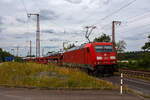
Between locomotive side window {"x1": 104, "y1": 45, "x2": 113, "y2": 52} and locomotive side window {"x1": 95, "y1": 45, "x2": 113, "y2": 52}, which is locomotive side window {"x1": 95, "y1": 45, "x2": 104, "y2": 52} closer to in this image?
locomotive side window {"x1": 95, "y1": 45, "x2": 113, "y2": 52}

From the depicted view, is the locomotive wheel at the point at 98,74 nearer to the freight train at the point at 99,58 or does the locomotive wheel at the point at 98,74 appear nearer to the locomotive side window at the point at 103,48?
the freight train at the point at 99,58

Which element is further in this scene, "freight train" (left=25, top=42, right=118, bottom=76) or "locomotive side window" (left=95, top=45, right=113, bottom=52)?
"locomotive side window" (left=95, top=45, right=113, bottom=52)

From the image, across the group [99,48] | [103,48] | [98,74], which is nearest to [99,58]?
[99,48]

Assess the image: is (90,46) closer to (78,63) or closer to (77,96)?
(78,63)

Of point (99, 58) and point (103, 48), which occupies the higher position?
point (103, 48)

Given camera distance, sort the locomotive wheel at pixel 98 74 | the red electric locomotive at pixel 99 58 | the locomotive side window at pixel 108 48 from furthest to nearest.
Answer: the locomotive side window at pixel 108 48
the locomotive wheel at pixel 98 74
the red electric locomotive at pixel 99 58

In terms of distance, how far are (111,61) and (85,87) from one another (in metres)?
8.67

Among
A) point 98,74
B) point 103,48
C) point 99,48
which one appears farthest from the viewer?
point 98,74

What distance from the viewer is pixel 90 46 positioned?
17.1 metres

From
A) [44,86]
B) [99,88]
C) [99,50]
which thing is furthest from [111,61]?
[44,86]

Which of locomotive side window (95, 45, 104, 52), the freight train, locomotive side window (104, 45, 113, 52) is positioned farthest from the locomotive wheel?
locomotive side window (104, 45, 113, 52)

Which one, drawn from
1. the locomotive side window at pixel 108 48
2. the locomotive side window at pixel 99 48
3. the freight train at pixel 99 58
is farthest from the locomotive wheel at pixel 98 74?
the locomotive side window at pixel 108 48

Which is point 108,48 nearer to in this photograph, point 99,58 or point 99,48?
point 99,48

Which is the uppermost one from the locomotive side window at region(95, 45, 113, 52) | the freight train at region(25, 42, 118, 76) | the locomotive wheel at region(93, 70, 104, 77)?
the locomotive side window at region(95, 45, 113, 52)
